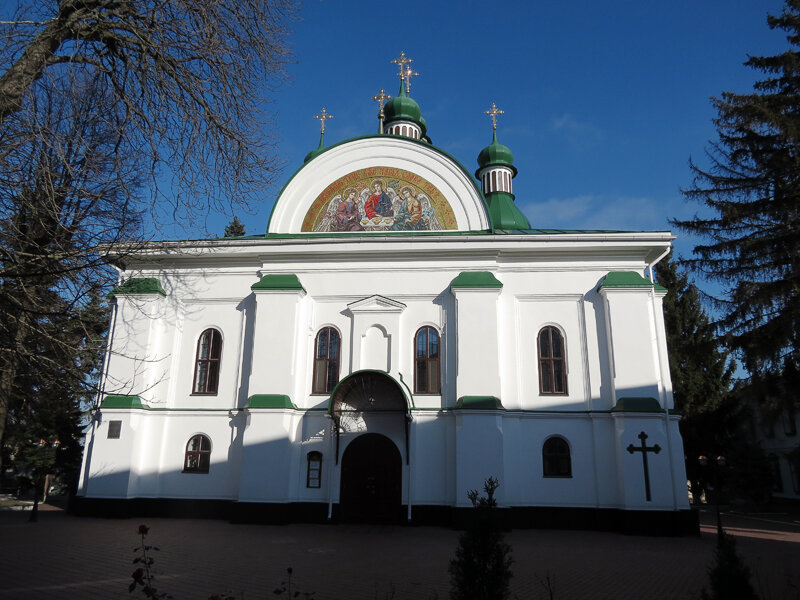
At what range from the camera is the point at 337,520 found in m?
14.7

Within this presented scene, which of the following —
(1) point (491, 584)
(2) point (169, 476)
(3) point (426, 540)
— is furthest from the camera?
(2) point (169, 476)

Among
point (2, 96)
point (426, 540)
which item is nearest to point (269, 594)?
point (426, 540)

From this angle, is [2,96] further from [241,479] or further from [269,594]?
[241,479]

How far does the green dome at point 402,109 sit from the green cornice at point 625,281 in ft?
35.7

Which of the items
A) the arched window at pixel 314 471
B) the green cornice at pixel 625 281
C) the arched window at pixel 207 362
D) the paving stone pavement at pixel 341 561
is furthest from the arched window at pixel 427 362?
the arched window at pixel 207 362

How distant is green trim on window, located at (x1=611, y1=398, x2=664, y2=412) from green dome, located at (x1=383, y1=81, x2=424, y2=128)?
13.7m

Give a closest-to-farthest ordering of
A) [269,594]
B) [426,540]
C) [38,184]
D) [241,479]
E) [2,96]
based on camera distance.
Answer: [2,96]
[269,594]
[38,184]
[426,540]
[241,479]

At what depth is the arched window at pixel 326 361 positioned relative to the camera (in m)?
15.7

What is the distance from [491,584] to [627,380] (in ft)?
35.3

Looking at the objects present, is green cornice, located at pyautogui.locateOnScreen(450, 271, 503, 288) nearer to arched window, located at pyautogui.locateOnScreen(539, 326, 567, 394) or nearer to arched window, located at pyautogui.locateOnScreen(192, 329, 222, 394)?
arched window, located at pyautogui.locateOnScreen(539, 326, 567, 394)

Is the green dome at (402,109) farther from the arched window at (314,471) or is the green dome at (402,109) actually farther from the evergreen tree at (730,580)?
the evergreen tree at (730,580)

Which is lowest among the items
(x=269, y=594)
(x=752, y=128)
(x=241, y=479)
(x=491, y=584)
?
(x=269, y=594)

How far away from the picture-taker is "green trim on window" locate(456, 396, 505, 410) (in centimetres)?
1434

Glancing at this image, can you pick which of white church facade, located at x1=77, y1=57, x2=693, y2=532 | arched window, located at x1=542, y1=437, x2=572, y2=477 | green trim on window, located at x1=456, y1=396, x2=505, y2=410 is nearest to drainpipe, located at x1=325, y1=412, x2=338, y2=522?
white church facade, located at x1=77, y1=57, x2=693, y2=532
